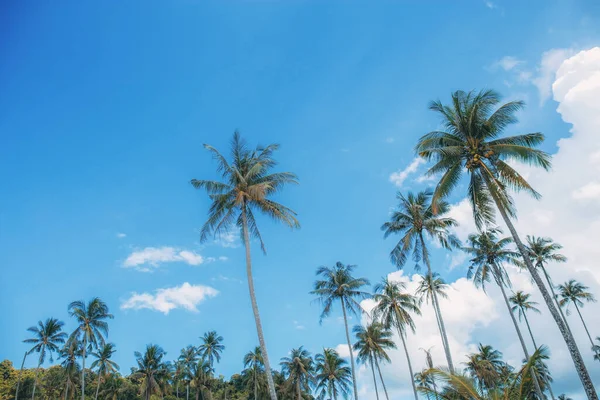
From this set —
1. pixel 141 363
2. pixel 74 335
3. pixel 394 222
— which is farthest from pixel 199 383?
pixel 394 222

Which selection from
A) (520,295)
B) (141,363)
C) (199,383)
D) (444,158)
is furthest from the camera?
(199,383)

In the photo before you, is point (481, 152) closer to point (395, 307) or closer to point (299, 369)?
point (395, 307)

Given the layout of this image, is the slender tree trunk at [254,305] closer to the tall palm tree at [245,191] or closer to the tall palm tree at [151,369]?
the tall palm tree at [245,191]

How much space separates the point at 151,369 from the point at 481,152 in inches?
2119

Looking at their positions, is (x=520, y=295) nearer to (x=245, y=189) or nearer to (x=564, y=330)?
(x=564, y=330)

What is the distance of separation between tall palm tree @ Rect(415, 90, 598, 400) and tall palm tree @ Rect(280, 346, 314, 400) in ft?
127

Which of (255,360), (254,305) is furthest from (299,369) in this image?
(254,305)

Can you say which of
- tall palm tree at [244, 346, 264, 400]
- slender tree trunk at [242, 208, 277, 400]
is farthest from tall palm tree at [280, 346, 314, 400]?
slender tree trunk at [242, 208, 277, 400]

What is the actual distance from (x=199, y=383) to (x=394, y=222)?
46.2m

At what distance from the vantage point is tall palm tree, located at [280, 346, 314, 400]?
5178 cm

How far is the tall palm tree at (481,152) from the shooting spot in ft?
59.1

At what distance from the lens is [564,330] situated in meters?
14.9

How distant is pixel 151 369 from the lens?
54.6m

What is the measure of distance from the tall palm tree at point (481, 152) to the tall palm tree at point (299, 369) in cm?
3881
